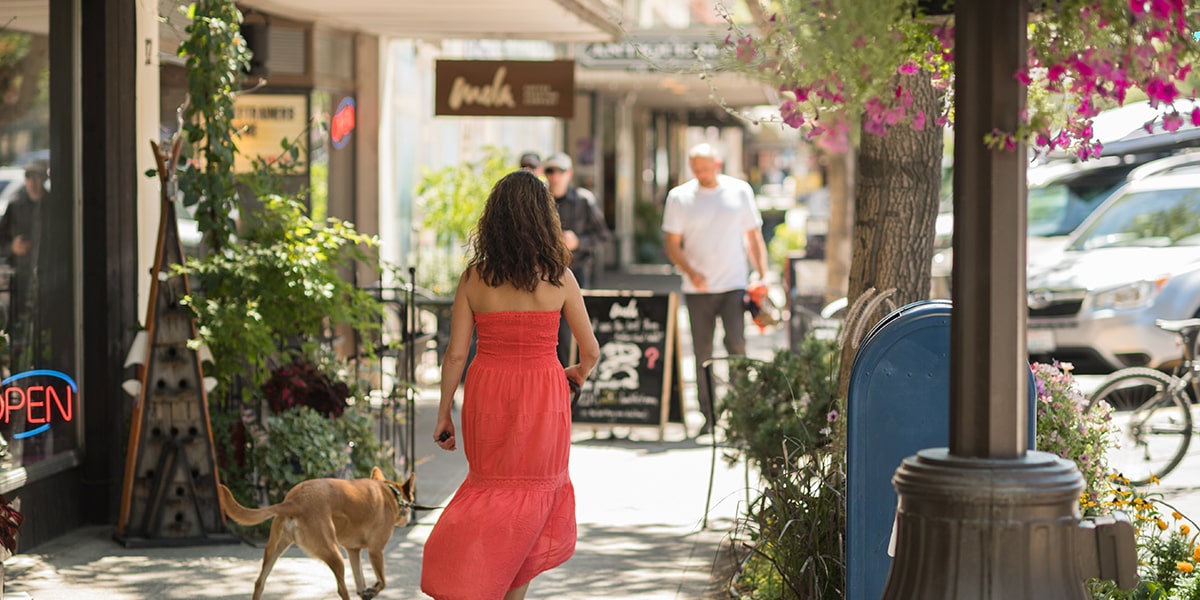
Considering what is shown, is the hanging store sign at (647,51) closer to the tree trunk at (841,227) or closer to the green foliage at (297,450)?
the tree trunk at (841,227)

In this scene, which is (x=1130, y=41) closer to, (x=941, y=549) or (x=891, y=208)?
(x=941, y=549)

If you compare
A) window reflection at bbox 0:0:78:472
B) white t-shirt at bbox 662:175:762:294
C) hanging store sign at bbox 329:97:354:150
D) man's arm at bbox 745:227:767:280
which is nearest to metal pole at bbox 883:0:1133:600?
window reflection at bbox 0:0:78:472

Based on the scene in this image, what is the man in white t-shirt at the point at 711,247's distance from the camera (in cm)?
1103

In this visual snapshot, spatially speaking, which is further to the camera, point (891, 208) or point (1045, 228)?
point (1045, 228)

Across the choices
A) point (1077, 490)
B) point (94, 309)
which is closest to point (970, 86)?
point (1077, 490)

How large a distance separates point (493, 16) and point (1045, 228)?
6.74 meters

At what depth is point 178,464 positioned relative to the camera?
285 inches

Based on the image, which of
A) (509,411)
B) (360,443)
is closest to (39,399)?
(360,443)

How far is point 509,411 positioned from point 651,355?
226 inches

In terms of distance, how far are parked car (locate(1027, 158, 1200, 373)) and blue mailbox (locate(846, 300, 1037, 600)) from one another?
7938 mm

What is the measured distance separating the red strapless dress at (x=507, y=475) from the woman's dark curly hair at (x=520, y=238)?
133 mm

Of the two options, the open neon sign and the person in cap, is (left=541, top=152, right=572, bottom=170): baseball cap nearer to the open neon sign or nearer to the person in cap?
the person in cap

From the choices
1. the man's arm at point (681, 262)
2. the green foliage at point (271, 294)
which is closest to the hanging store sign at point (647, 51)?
the man's arm at point (681, 262)

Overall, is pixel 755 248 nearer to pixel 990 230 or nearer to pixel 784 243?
pixel 990 230
